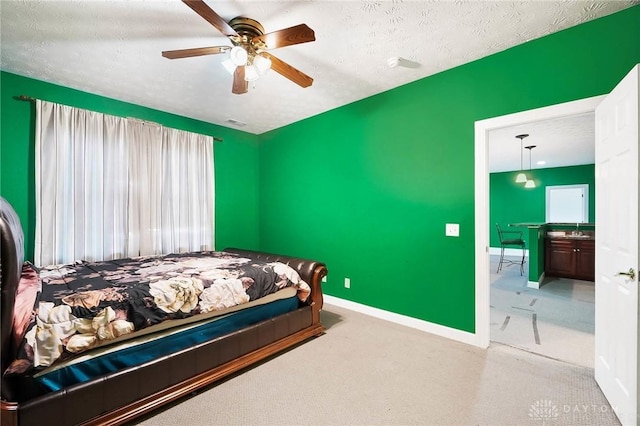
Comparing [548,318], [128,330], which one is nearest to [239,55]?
[128,330]

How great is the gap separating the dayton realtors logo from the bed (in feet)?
5.62

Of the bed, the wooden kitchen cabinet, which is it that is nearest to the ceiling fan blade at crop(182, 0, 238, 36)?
the bed

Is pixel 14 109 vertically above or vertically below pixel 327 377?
above

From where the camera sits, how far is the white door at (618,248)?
1.47 m

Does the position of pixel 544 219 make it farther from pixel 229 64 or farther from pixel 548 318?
pixel 229 64

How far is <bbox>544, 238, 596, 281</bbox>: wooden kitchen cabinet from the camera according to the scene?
455 cm

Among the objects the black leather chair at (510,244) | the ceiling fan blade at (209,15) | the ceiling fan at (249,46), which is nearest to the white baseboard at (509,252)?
the black leather chair at (510,244)

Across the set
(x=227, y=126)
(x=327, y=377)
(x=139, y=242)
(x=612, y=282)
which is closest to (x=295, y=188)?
(x=227, y=126)

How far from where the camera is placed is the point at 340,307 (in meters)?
3.64

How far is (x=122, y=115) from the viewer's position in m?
3.39

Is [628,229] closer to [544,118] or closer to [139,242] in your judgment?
[544,118]

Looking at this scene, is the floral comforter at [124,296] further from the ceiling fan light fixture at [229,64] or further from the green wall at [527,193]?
the green wall at [527,193]

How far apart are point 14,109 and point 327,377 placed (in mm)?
3934

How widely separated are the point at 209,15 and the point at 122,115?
Result: 8.36 ft
